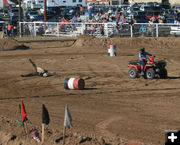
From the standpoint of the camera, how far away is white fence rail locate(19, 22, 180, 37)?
92.1 ft

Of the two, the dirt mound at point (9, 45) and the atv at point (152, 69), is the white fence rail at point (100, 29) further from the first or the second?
the atv at point (152, 69)

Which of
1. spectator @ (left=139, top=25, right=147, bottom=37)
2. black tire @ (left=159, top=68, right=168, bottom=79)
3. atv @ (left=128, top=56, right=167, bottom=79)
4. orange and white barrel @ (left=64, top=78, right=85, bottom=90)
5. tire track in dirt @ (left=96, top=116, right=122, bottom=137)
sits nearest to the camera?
tire track in dirt @ (left=96, top=116, right=122, bottom=137)

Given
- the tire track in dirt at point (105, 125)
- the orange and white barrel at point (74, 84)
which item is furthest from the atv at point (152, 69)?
the tire track in dirt at point (105, 125)

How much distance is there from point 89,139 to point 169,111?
373 centimetres

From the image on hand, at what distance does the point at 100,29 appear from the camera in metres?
29.9

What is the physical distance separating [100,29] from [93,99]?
17.8 m

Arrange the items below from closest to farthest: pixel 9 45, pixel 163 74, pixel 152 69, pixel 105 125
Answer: pixel 105 125 < pixel 152 69 < pixel 163 74 < pixel 9 45

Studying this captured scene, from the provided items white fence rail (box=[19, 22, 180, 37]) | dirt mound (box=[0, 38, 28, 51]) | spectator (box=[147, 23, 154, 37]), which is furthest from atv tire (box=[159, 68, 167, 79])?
dirt mound (box=[0, 38, 28, 51])

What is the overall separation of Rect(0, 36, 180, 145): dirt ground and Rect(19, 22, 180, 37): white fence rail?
4411 mm

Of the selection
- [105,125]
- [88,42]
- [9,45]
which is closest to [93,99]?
[105,125]

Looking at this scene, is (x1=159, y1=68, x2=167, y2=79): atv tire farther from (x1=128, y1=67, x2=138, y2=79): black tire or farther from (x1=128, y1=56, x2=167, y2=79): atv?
(x1=128, y1=67, x2=138, y2=79): black tire

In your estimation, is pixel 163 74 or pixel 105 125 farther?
pixel 163 74

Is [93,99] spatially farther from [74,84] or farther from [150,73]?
[150,73]

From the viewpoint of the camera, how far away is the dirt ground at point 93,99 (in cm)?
889
